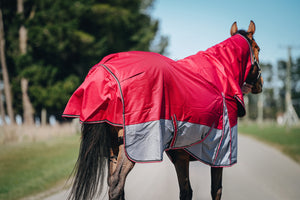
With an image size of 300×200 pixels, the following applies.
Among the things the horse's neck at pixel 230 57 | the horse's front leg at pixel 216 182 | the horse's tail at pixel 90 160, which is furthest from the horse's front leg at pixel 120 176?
the horse's neck at pixel 230 57

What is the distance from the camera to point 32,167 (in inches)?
313

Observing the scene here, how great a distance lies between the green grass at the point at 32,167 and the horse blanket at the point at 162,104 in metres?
3.60

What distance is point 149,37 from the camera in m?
27.1

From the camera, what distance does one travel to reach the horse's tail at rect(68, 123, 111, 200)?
2.96 metres

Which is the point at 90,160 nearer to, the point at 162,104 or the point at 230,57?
→ the point at 162,104

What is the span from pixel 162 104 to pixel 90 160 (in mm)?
999

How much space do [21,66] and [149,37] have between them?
1342cm

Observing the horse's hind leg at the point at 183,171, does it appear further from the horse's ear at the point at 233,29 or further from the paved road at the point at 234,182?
the horse's ear at the point at 233,29

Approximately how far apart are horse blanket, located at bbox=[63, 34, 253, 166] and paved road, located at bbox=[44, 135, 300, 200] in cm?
177

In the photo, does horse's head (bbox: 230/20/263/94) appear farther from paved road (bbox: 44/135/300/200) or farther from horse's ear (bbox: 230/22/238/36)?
paved road (bbox: 44/135/300/200)

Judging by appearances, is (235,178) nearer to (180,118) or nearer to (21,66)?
(180,118)

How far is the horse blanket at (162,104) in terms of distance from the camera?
2773 millimetres

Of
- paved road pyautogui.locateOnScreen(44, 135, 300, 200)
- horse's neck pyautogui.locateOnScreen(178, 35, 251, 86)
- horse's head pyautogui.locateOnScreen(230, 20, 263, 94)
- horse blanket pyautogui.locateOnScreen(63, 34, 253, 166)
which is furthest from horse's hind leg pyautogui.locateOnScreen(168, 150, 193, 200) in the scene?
horse's head pyautogui.locateOnScreen(230, 20, 263, 94)

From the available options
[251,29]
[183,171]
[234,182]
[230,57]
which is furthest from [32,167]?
[251,29]
